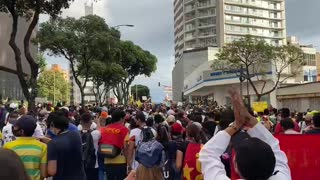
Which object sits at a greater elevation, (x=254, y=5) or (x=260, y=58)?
(x=254, y=5)

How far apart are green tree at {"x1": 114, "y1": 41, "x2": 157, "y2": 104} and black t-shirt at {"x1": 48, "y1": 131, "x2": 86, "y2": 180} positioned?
62076 millimetres

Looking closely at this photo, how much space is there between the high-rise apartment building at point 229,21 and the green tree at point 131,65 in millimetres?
38424

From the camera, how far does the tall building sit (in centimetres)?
11481

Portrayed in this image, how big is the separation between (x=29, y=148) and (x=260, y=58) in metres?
49.2

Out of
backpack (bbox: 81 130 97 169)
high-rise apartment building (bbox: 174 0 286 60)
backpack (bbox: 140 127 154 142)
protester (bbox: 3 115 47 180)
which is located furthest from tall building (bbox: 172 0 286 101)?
protester (bbox: 3 115 47 180)

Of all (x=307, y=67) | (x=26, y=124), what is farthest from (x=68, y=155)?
(x=307, y=67)

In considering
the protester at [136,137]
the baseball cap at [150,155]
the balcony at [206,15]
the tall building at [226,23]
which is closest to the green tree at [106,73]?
the protester at [136,137]

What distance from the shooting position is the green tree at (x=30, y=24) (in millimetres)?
20562

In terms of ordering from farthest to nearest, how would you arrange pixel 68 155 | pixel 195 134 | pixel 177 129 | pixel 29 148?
1. pixel 177 129
2. pixel 195 134
3. pixel 68 155
4. pixel 29 148

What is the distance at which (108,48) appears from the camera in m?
42.4

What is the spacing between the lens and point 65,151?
661cm

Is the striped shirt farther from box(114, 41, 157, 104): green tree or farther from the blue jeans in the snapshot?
box(114, 41, 157, 104): green tree

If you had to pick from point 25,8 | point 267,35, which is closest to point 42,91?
point 267,35

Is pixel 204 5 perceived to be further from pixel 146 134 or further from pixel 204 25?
pixel 146 134
